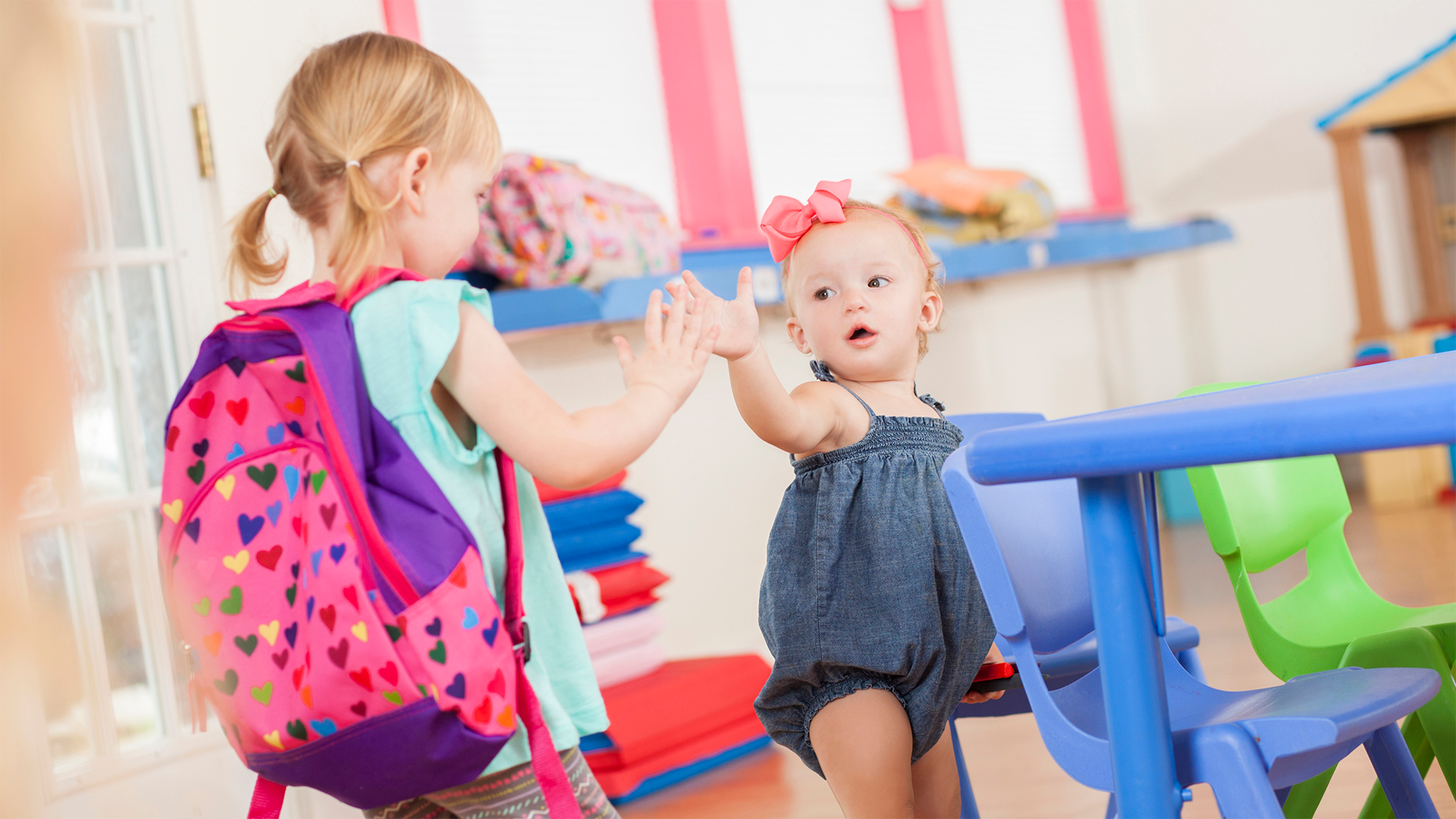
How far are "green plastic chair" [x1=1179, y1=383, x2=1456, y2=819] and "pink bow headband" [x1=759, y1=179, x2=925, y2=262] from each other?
447 mm

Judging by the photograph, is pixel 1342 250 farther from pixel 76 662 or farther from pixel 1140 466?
pixel 76 662

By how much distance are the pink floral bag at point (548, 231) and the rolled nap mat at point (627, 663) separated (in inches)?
29.4

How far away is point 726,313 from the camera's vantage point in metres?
1.20

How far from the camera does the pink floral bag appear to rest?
2393 millimetres

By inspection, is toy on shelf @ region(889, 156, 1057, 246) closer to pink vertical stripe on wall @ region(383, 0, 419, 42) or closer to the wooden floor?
the wooden floor

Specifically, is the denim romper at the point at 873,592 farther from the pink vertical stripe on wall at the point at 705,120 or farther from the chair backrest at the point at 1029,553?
the pink vertical stripe on wall at the point at 705,120

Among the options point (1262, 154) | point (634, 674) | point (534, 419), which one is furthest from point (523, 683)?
point (1262, 154)

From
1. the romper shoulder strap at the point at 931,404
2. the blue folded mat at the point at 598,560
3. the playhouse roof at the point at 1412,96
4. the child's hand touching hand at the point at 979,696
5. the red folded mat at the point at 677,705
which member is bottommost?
the red folded mat at the point at 677,705

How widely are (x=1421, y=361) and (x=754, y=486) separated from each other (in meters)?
2.37

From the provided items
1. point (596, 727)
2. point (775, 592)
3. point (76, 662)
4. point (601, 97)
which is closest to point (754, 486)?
point (601, 97)

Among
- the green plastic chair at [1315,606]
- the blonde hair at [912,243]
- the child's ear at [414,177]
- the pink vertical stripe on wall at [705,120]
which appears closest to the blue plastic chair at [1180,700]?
the green plastic chair at [1315,606]

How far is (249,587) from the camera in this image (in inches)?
37.1

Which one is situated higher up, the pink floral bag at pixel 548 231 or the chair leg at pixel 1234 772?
the pink floral bag at pixel 548 231

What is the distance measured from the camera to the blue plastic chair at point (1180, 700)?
89cm
